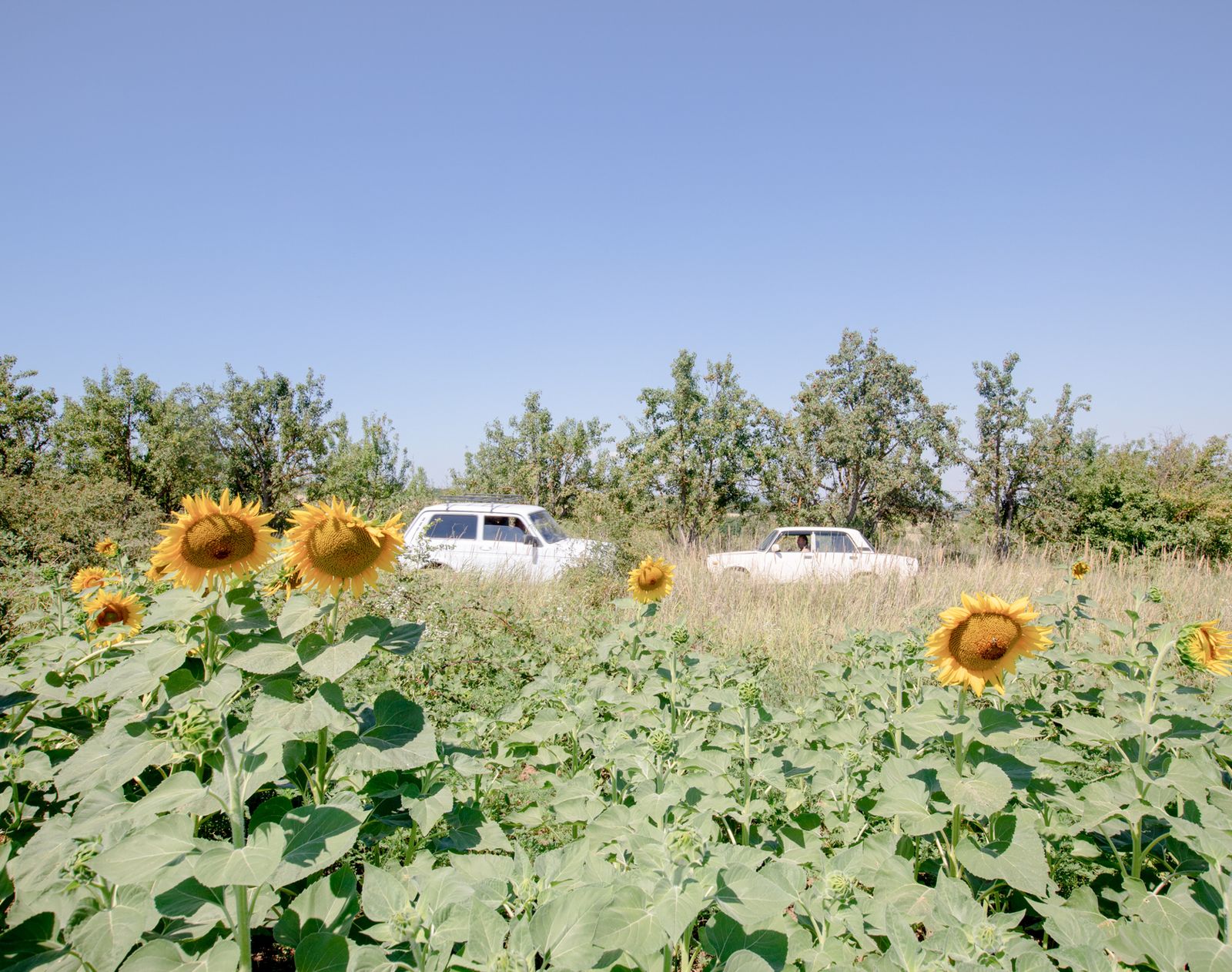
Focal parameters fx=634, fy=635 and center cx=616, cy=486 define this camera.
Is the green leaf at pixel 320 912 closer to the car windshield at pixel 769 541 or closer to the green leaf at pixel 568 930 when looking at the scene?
the green leaf at pixel 568 930

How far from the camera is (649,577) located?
11.4ft

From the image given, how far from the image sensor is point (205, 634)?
147 centimetres

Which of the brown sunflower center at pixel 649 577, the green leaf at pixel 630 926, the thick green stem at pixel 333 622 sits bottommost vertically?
the green leaf at pixel 630 926

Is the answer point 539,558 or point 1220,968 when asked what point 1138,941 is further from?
point 539,558

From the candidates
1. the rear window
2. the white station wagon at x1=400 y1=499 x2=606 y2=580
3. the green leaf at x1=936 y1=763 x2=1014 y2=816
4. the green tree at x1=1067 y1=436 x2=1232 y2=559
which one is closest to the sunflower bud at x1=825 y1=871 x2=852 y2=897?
the green leaf at x1=936 y1=763 x2=1014 y2=816

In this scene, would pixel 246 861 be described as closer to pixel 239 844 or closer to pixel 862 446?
pixel 239 844

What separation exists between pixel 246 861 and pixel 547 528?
1060cm

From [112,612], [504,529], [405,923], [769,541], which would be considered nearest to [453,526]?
[504,529]

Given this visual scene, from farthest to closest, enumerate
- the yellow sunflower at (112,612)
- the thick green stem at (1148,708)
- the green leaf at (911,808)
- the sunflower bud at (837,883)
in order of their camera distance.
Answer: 1. the yellow sunflower at (112,612)
2. the thick green stem at (1148,708)
3. the green leaf at (911,808)
4. the sunflower bud at (837,883)

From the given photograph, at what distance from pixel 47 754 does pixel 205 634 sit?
2.71 ft

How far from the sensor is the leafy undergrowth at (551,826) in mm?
1129

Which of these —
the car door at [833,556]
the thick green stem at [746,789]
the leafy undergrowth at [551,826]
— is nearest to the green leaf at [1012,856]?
the leafy undergrowth at [551,826]

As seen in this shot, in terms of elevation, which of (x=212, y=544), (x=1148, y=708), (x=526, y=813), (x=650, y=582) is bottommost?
(x=526, y=813)

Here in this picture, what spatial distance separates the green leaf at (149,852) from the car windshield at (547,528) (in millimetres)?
9696
